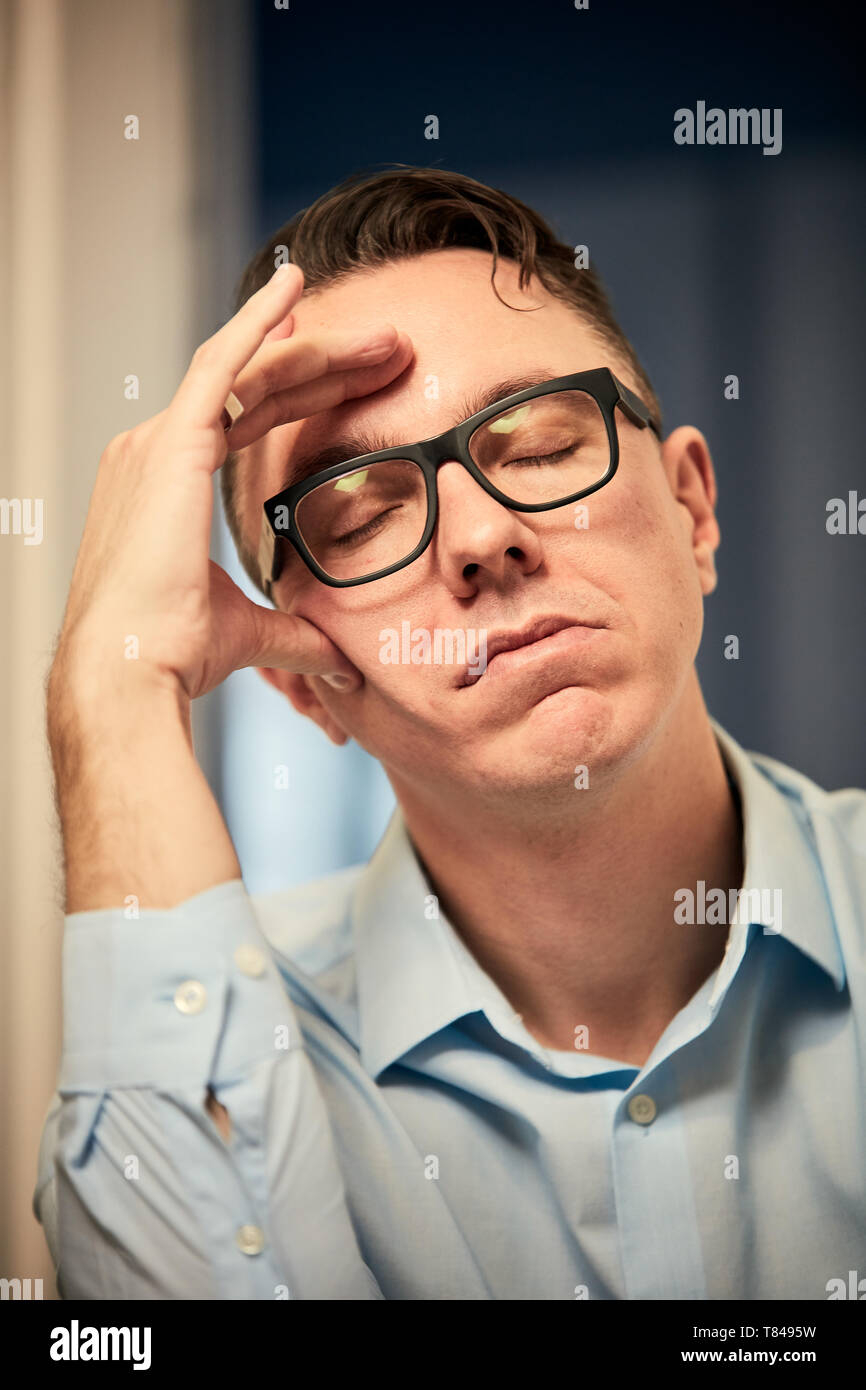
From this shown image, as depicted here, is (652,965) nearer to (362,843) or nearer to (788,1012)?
(788,1012)

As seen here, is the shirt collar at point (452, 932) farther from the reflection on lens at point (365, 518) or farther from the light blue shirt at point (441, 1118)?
the reflection on lens at point (365, 518)

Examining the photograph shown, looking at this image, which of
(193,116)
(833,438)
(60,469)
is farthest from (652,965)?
(193,116)

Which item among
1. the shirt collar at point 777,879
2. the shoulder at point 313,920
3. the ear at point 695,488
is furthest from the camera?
the shoulder at point 313,920

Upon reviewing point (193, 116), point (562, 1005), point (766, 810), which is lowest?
point (562, 1005)

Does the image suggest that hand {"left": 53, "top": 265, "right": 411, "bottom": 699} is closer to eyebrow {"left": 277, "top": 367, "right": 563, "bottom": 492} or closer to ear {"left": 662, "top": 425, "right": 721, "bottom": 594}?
eyebrow {"left": 277, "top": 367, "right": 563, "bottom": 492}

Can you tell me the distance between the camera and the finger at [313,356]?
104cm

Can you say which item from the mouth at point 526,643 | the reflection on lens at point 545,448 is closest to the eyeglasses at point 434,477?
the reflection on lens at point 545,448

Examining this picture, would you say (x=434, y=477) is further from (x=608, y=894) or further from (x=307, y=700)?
(x=608, y=894)

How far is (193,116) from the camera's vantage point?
1383 millimetres

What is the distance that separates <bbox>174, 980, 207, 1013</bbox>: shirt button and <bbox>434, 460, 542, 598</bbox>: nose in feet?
1.43

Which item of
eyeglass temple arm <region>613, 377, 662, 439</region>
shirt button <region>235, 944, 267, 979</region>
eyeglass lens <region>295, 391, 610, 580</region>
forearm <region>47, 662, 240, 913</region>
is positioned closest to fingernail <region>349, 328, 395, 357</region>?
eyeglass lens <region>295, 391, 610, 580</region>

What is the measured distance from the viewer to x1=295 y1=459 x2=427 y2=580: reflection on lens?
1.07m

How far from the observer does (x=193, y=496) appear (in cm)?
101

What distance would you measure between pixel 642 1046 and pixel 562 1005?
98 mm
